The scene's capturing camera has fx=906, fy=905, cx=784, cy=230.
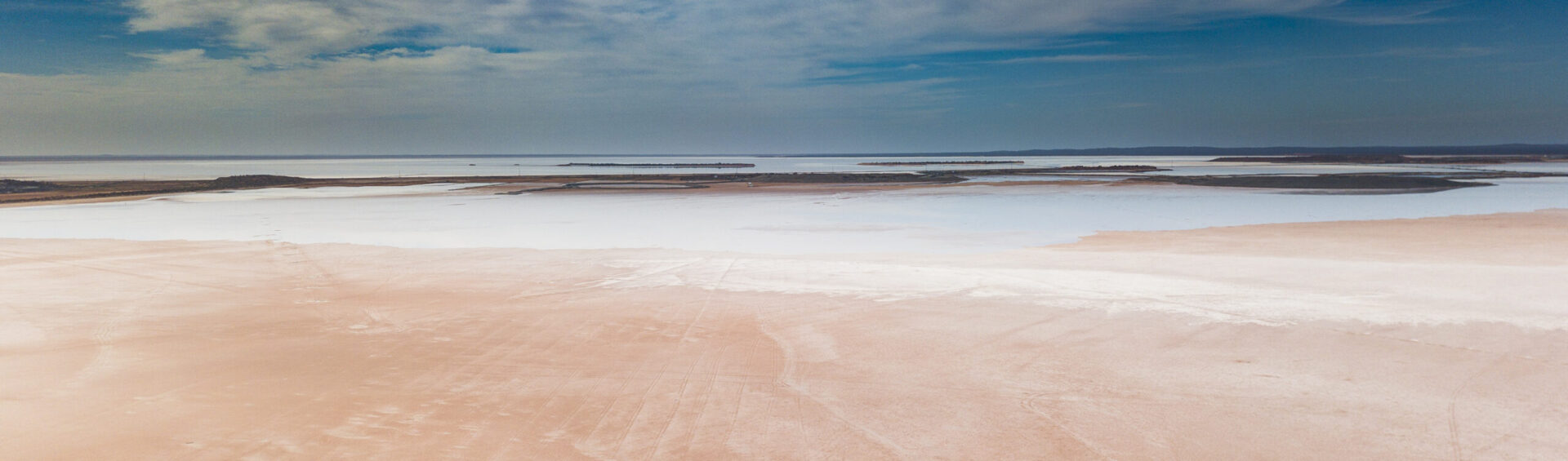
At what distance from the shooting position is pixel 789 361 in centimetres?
630

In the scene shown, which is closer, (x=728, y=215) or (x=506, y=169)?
(x=728, y=215)

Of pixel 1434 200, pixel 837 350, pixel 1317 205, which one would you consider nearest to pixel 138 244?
pixel 837 350

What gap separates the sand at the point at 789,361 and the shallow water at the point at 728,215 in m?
3.43

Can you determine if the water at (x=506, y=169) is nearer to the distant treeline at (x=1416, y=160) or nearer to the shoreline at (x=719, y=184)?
the distant treeline at (x=1416, y=160)

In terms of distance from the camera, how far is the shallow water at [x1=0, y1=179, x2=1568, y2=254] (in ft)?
48.1

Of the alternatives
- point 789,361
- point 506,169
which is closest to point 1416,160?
point 506,169

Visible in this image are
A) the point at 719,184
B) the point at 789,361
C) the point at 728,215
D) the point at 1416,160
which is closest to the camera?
the point at 789,361

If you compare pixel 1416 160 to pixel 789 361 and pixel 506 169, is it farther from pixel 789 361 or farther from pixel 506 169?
pixel 789 361

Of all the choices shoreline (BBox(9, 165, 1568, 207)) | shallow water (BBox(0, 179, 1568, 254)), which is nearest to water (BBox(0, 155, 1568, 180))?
shoreline (BBox(9, 165, 1568, 207))

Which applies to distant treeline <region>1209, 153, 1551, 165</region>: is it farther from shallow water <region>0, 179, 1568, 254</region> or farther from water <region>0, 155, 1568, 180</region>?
shallow water <region>0, 179, 1568, 254</region>

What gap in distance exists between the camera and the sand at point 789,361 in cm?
460

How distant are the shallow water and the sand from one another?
3431mm

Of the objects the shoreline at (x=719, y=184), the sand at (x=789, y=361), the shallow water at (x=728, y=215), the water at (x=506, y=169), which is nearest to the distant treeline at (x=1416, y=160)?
the water at (x=506, y=169)

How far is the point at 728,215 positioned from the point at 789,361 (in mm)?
13782
